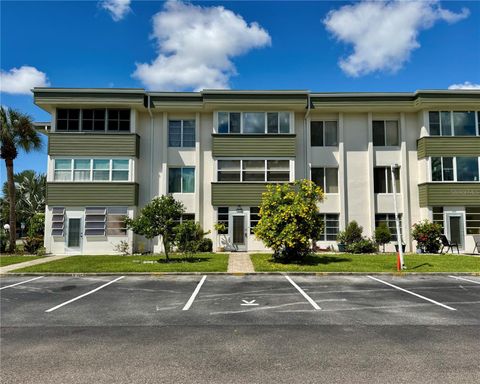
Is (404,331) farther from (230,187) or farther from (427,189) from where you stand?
(427,189)

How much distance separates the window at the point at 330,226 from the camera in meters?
24.1

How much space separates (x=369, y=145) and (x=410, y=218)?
5.62m

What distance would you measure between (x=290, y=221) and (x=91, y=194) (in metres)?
13.6

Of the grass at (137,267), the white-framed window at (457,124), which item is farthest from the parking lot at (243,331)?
the white-framed window at (457,124)

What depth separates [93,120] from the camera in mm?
23953

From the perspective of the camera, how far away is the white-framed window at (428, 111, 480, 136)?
2397cm

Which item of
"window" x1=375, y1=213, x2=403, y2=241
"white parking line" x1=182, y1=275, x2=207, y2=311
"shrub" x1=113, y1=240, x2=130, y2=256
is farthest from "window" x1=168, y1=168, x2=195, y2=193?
"window" x1=375, y1=213, x2=403, y2=241

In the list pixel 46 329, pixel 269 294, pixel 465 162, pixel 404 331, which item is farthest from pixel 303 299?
pixel 465 162

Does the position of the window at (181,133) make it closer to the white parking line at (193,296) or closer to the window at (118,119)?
the window at (118,119)

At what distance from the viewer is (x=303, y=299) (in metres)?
9.94

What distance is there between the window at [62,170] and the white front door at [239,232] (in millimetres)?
11079

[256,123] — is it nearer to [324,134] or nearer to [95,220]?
[324,134]

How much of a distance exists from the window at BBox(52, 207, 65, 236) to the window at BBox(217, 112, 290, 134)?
11.6m

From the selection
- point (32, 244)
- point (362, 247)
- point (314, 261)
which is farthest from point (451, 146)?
point (32, 244)
